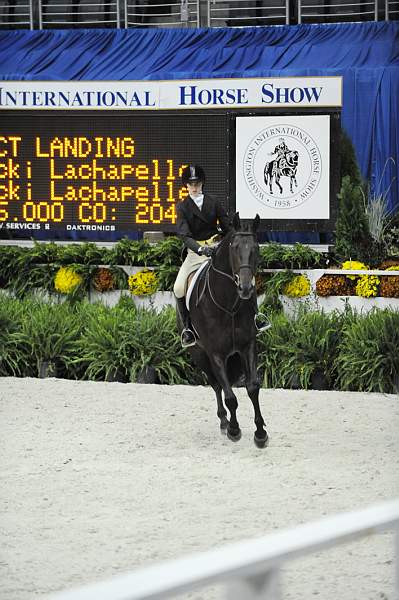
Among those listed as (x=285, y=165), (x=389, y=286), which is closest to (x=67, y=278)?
(x=285, y=165)

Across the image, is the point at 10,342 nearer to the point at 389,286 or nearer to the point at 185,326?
the point at 185,326

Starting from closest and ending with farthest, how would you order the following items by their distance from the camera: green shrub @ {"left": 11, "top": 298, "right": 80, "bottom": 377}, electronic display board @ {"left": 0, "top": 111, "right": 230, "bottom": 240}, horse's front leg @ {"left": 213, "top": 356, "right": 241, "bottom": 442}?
horse's front leg @ {"left": 213, "top": 356, "right": 241, "bottom": 442}
green shrub @ {"left": 11, "top": 298, "right": 80, "bottom": 377}
electronic display board @ {"left": 0, "top": 111, "right": 230, "bottom": 240}

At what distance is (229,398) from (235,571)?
7.41 metres

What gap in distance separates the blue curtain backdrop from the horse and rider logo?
101 inches

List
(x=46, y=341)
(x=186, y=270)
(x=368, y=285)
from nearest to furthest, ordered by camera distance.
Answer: (x=186, y=270) < (x=46, y=341) < (x=368, y=285)

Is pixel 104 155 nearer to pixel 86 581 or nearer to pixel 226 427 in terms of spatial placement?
pixel 226 427

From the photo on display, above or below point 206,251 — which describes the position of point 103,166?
above

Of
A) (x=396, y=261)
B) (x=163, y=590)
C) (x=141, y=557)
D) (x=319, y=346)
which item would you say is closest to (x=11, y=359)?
(x=319, y=346)

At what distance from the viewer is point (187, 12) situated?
2109 cm

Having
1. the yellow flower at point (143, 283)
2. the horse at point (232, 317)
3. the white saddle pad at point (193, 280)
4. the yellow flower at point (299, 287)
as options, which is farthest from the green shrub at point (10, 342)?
the horse at point (232, 317)

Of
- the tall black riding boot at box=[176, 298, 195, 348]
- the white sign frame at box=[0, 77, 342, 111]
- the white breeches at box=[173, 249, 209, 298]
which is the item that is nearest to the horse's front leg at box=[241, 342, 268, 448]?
the tall black riding boot at box=[176, 298, 195, 348]

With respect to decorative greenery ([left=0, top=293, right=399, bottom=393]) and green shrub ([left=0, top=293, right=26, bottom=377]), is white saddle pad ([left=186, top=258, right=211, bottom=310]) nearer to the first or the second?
decorative greenery ([left=0, top=293, right=399, bottom=393])

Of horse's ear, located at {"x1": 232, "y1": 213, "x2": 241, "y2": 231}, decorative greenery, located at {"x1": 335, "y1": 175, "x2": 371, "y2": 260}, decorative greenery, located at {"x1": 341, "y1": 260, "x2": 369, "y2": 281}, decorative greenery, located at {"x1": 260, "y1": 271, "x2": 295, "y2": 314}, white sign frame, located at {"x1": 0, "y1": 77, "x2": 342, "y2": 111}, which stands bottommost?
decorative greenery, located at {"x1": 260, "y1": 271, "x2": 295, "y2": 314}

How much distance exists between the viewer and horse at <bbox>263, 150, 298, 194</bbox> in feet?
49.1
